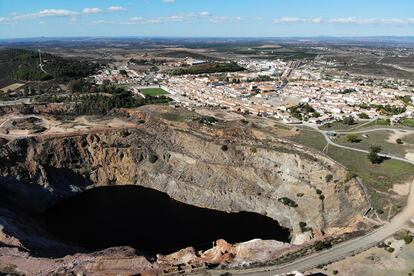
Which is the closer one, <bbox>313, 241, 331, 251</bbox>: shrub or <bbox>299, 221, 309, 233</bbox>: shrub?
<bbox>313, 241, 331, 251</bbox>: shrub

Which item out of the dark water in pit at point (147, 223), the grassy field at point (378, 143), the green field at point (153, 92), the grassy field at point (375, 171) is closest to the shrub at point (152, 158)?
the dark water in pit at point (147, 223)

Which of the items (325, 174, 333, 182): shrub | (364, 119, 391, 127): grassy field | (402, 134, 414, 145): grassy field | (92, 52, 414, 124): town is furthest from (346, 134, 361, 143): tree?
(325, 174, 333, 182): shrub

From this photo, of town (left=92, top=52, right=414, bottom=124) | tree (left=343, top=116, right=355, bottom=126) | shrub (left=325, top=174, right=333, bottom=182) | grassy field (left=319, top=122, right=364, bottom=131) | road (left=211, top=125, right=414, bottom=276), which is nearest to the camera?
road (left=211, top=125, right=414, bottom=276)

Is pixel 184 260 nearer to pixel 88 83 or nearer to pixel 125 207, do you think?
pixel 125 207

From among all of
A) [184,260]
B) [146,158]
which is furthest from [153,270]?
[146,158]

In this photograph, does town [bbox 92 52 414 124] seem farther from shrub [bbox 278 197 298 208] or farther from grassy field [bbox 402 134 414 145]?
shrub [bbox 278 197 298 208]

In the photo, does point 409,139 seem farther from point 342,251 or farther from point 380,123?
point 342,251
